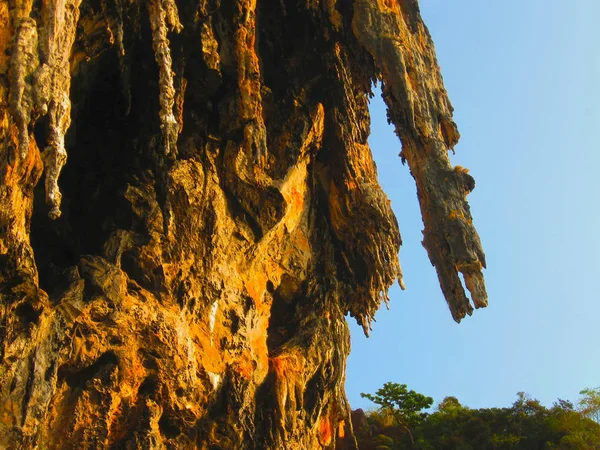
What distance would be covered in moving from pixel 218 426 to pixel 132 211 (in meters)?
3.41

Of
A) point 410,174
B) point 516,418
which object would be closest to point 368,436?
point 516,418

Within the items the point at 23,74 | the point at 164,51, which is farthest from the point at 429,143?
the point at 23,74

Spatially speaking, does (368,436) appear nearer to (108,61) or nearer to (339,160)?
(339,160)

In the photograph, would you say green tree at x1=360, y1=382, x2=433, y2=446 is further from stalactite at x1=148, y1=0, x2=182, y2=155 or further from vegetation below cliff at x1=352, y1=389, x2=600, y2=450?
stalactite at x1=148, y1=0, x2=182, y2=155

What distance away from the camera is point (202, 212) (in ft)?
38.0

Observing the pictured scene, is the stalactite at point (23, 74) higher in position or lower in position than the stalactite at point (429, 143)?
lower

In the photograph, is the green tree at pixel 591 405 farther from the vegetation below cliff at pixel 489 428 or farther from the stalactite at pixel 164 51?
the stalactite at pixel 164 51

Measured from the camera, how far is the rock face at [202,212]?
8211mm

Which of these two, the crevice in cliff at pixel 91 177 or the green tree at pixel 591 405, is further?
the green tree at pixel 591 405

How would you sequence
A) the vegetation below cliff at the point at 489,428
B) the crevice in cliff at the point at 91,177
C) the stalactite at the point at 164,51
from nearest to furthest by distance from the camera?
the stalactite at the point at 164,51 < the crevice in cliff at the point at 91,177 < the vegetation below cliff at the point at 489,428

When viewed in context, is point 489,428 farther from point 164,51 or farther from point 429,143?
point 164,51

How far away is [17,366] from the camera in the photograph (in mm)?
8117

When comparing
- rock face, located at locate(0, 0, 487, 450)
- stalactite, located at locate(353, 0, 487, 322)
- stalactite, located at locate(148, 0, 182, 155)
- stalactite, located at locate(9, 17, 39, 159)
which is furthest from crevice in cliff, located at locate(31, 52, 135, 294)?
stalactite, located at locate(353, 0, 487, 322)

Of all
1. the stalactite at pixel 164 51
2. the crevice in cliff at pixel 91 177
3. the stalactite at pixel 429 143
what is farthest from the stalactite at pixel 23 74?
the stalactite at pixel 429 143
